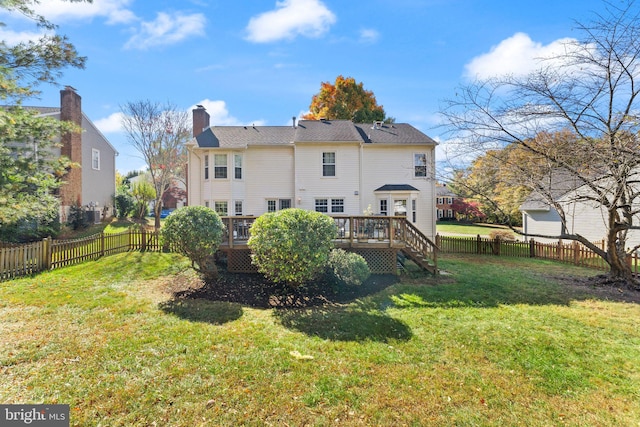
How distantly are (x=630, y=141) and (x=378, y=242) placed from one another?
6.89m

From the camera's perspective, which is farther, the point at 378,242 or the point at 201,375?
the point at 378,242

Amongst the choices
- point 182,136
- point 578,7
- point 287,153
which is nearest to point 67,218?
point 182,136

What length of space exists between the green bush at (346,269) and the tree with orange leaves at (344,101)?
25217mm

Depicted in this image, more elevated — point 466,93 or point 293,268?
point 466,93

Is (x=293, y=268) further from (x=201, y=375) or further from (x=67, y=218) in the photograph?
(x=67, y=218)

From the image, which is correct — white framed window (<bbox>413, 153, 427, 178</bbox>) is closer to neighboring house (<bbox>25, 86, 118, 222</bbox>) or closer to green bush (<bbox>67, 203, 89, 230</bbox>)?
neighboring house (<bbox>25, 86, 118, 222</bbox>)

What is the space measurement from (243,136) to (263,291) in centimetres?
1148

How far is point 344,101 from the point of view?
32094 millimetres

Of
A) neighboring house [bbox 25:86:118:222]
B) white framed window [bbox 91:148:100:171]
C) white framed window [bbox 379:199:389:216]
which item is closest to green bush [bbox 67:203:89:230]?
neighboring house [bbox 25:86:118:222]

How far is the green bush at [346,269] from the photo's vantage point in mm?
8000

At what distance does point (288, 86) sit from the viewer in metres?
15.0

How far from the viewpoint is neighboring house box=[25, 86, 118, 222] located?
1978cm

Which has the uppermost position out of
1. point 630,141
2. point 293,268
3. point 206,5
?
point 206,5

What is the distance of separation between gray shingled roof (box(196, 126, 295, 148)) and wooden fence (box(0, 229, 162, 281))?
19.7ft
